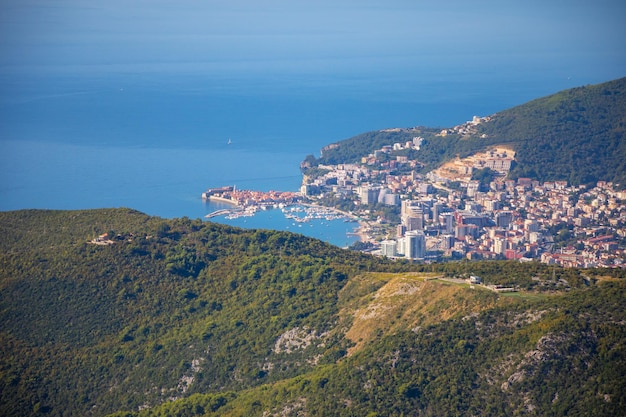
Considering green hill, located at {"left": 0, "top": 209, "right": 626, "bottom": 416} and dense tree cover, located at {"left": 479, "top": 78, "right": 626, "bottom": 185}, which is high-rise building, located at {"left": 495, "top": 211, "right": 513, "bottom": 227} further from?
green hill, located at {"left": 0, "top": 209, "right": 626, "bottom": 416}

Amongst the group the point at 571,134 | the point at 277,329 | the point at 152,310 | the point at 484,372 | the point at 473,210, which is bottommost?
the point at 484,372

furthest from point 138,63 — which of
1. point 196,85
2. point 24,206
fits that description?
point 24,206

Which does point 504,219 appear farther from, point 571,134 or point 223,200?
point 223,200

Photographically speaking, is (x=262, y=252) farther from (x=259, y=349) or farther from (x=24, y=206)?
(x=24, y=206)

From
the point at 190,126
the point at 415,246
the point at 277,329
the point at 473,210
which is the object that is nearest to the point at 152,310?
the point at 277,329

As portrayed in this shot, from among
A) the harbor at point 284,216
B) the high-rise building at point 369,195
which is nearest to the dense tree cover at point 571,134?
the high-rise building at point 369,195

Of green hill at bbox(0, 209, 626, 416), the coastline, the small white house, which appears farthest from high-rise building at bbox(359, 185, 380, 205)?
the small white house
